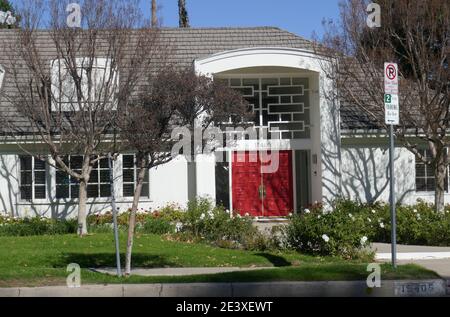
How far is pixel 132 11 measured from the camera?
54.1 feet

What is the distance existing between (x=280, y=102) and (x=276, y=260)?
8.77m

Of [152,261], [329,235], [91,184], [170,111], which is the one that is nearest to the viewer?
[170,111]

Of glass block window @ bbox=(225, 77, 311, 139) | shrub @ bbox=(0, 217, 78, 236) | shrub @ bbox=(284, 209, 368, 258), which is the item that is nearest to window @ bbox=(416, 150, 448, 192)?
glass block window @ bbox=(225, 77, 311, 139)

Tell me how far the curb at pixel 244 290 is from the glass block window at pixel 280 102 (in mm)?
10834

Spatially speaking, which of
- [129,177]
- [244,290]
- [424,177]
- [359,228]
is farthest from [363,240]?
[129,177]

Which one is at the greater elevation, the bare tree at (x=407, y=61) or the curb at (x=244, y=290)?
the bare tree at (x=407, y=61)

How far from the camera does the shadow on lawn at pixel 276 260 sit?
41.4 ft

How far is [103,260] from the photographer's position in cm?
1278

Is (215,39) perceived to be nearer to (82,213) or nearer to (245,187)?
(245,187)

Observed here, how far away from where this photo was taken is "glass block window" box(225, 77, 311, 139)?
811 inches

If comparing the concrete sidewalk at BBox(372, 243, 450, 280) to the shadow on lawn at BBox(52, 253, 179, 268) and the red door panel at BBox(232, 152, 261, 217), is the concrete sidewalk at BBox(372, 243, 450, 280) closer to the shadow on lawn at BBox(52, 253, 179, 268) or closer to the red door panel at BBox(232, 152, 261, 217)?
the shadow on lawn at BBox(52, 253, 179, 268)

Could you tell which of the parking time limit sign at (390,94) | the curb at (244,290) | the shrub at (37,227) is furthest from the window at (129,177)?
the parking time limit sign at (390,94)

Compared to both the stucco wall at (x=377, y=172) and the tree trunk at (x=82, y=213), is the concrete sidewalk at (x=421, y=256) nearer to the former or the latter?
the stucco wall at (x=377, y=172)
